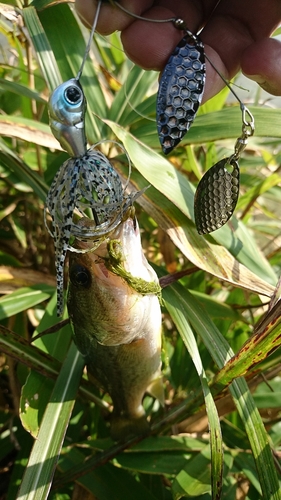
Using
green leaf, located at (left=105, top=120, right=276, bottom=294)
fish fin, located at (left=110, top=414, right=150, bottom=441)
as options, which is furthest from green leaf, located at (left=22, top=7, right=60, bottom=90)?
fish fin, located at (left=110, top=414, right=150, bottom=441)

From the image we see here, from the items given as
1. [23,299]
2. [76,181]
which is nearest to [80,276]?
[76,181]

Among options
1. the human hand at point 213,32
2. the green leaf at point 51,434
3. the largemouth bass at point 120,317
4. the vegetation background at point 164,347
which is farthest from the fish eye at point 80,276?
the human hand at point 213,32

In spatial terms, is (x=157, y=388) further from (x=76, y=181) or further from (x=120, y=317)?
(x=76, y=181)

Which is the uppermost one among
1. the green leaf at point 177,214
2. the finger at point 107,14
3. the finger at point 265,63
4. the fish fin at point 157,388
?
the finger at point 265,63

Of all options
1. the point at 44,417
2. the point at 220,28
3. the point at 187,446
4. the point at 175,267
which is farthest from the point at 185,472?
the point at 220,28

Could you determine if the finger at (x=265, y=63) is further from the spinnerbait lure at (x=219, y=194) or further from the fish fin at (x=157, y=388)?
the fish fin at (x=157, y=388)

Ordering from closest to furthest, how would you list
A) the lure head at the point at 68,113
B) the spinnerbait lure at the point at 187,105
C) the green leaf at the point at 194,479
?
the lure head at the point at 68,113 → the spinnerbait lure at the point at 187,105 → the green leaf at the point at 194,479
